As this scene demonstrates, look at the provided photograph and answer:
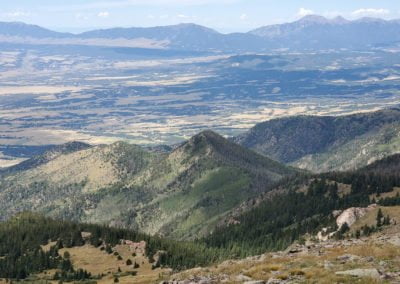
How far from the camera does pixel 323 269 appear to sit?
233 feet

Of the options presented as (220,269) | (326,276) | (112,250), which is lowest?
(112,250)

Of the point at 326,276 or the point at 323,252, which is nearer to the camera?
the point at 326,276

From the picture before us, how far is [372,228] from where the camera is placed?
192000 millimetres

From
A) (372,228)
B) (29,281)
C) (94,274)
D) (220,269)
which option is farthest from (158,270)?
(220,269)

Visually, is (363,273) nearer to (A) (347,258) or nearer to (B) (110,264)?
(A) (347,258)

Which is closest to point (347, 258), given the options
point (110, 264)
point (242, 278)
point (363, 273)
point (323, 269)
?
point (323, 269)

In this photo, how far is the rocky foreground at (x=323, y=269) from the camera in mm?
65625

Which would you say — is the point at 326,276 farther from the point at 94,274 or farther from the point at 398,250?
the point at 94,274

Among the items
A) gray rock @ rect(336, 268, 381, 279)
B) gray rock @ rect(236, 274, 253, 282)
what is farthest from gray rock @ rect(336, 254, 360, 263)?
gray rock @ rect(236, 274, 253, 282)

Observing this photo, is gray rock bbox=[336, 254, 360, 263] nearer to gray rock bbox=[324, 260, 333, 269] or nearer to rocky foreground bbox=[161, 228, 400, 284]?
rocky foreground bbox=[161, 228, 400, 284]

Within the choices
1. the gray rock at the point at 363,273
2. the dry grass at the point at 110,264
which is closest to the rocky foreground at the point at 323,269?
the gray rock at the point at 363,273

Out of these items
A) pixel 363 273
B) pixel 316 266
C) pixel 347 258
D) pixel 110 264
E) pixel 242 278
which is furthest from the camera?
pixel 110 264

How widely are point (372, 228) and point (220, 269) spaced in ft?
384

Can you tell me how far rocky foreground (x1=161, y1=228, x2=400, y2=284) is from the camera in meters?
65.6
